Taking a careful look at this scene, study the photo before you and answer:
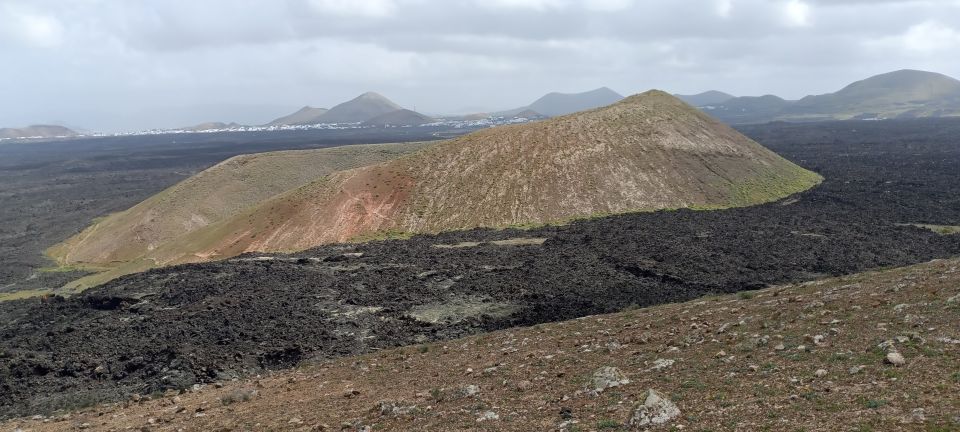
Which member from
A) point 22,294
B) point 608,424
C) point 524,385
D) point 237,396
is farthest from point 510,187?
point 608,424

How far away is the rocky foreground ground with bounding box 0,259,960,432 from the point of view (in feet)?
41.5

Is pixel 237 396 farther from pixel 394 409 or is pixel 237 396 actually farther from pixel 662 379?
pixel 662 379

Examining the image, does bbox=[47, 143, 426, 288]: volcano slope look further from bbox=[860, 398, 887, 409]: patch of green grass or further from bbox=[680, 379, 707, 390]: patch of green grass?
bbox=[860, 398, 887, 409]: patch of green grass

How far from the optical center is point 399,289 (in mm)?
36000

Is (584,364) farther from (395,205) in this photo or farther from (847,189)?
(847,189)

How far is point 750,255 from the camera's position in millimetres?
39875

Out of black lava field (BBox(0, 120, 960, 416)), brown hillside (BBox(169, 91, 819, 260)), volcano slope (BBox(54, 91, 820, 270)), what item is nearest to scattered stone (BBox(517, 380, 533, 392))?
black lava field (BBox(0, 120, 960, 416))

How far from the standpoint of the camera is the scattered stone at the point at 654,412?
12797 millimetres

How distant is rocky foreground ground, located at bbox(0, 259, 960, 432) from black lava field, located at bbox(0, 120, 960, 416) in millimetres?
3910

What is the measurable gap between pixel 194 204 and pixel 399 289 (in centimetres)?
5468

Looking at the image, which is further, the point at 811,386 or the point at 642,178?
the point at 642,178

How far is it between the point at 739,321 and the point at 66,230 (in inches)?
3572

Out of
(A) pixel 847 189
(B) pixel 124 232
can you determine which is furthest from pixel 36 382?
(A) pixel 847 189

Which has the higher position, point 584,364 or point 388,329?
point 584,364
